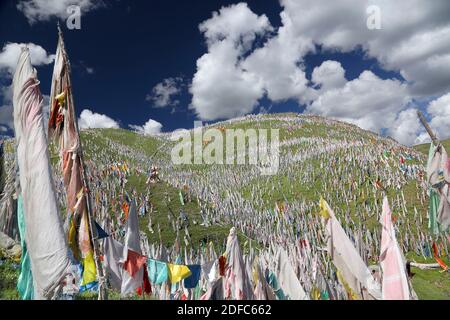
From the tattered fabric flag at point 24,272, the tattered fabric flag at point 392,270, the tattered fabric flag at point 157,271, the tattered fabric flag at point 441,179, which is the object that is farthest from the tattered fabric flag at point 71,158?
the tattered fabric flag at point 441,179

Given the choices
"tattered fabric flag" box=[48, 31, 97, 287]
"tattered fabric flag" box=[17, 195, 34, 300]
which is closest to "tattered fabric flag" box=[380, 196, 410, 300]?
"tattered fabric flag" box=[48, 31, 97, 287]

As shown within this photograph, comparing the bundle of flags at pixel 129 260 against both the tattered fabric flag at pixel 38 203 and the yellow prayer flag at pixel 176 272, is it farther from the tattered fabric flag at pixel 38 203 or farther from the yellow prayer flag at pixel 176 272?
the tattered fabric flag at pixel 38 203

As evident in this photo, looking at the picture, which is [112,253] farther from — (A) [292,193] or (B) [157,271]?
(A) [292,193]

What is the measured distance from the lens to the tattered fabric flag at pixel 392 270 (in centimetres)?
611

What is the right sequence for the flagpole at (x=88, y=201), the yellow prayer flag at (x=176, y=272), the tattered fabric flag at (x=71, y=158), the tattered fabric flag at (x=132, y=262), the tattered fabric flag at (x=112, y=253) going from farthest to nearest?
the tattered fabric flag at (x=112, y=253)
the yellow prayer flag at (x=176, y=272)
the tattered fabric flag at (x=132, y=262)
the tattered fabric flag at (x=71, y=158)
the flagpole at (x=88, y=201)

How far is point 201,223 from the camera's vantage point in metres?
41.2

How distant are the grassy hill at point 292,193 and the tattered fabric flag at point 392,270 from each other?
3496mm

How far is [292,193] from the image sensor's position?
72.8 m

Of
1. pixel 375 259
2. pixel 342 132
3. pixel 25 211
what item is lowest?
pixel 375 259

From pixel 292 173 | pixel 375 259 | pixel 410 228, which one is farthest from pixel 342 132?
pixel 375 259

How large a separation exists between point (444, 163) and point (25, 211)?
35.3 feet
